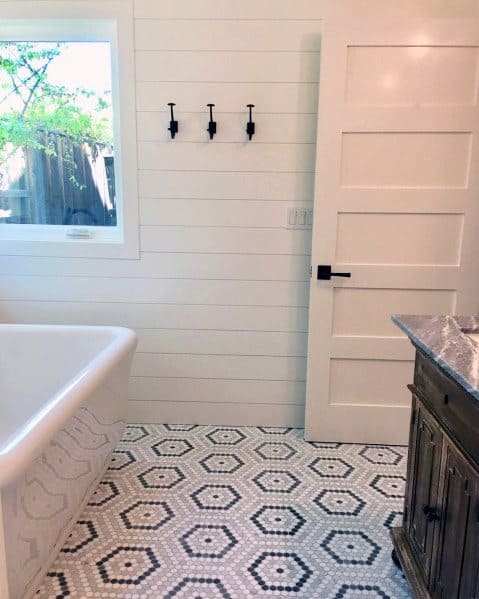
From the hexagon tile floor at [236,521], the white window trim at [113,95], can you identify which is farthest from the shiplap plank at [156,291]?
the hexagon tile floor at [236,521]

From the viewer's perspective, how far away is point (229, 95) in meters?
2.66

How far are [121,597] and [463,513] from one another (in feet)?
3.74

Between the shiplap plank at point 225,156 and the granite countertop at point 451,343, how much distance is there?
1251 millimetres

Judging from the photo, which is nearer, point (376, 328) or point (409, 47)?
point (409, 47)

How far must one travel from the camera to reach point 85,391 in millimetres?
1847

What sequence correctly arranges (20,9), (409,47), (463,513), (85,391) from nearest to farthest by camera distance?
(463,513), (85,391), (409,47), (20,9)

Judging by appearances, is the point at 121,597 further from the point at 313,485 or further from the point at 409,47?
the point at 409,47

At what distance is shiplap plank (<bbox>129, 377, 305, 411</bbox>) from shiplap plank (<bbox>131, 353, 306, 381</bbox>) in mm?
30

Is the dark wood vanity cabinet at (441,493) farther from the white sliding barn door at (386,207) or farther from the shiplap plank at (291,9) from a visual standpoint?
the shiplap plank at (291,9)

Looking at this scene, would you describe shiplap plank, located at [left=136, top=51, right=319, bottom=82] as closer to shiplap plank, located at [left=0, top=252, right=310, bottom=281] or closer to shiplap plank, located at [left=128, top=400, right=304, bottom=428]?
shiplap plank, located at [left=0, top=252, right=310, bottom=281]

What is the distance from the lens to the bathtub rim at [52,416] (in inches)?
53.7

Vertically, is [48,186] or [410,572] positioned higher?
[48,186]

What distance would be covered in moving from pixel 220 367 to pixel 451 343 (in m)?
1.67

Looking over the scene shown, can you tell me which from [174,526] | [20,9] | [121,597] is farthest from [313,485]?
[20,9]
